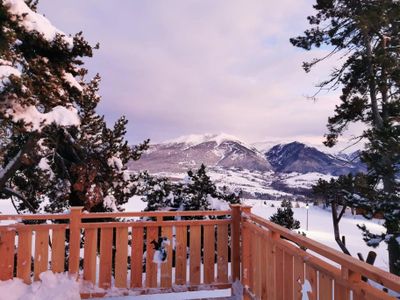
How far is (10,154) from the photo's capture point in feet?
27.1

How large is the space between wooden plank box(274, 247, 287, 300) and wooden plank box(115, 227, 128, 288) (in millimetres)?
2107

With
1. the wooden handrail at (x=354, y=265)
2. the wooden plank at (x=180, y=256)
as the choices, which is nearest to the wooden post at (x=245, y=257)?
the wooden plank at (x=180, y=256)

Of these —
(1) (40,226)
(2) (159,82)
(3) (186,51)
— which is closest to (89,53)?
(1) (40,226)

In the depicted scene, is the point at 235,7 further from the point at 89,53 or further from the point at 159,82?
the point at 159,82

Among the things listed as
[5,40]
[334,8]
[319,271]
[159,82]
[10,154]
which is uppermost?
[159,82]

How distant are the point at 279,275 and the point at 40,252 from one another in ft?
9.68

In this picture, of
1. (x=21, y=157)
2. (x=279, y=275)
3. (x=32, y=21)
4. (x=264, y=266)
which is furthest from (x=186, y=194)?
(x=279, y=275)

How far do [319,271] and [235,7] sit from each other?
8232 mm

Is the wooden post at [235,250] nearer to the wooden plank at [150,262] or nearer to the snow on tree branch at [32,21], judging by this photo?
the wooden plank at [150,262]

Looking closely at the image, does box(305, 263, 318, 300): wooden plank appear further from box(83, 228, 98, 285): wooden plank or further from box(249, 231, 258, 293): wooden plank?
box(83, 228, 98, 285): wooden plank

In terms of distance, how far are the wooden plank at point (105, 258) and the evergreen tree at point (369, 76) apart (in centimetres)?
782

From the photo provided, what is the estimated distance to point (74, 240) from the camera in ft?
13.8

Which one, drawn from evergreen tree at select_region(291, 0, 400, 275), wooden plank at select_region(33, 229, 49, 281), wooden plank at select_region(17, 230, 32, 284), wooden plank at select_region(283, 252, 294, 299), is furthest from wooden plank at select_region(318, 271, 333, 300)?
evergreen tree at select_region(291, 0, 400, 275)

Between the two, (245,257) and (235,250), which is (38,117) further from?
(245,257)
